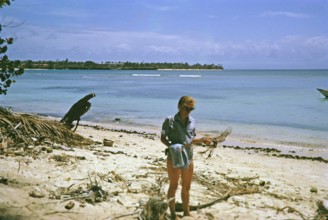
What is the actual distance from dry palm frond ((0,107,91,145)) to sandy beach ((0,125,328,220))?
1.37ft

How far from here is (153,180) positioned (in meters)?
6.60

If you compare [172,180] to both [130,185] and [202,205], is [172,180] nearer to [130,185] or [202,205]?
[202,205]

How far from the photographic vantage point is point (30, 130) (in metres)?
8.48

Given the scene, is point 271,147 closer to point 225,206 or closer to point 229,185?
point 229,185

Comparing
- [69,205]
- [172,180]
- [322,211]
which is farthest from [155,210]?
[322,211]

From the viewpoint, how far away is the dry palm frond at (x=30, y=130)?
8008 mm

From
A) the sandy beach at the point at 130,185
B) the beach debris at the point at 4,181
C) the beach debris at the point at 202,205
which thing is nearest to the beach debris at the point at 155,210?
the sandy beach at the point at 130,185

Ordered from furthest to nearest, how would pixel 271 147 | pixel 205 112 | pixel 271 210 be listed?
pixel 205 112, pixel 271 147, pixel 271 210

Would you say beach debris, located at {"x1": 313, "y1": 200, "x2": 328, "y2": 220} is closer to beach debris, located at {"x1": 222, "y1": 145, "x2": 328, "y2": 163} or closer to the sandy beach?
the sandy beach

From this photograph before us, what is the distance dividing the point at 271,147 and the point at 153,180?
7.31 metres

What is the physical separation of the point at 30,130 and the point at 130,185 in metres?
3.53

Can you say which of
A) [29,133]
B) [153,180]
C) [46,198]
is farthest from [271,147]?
[46,198]

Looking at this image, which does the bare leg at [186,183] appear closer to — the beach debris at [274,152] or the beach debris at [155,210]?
the beach debris at [155,210]

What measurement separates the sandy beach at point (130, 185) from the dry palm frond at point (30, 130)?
0.42m
